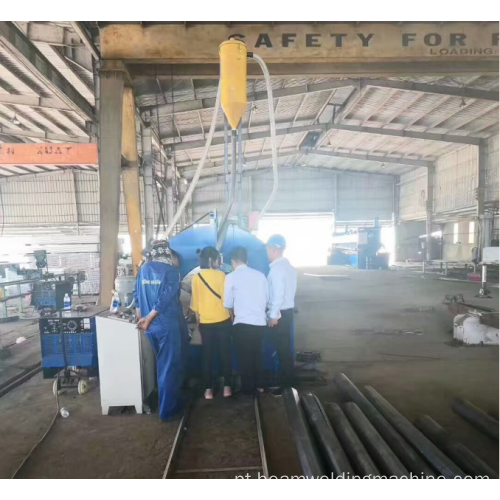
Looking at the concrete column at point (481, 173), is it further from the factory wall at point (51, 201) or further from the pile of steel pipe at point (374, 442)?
the factory wall at point (51, 201)

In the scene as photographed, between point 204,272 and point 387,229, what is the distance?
2100 cm

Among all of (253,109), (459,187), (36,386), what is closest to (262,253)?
(36,386)

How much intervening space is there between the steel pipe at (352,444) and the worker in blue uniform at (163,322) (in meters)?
1.35

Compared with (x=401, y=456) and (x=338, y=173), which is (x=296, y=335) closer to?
(x=401, y=456)

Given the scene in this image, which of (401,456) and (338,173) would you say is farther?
(338,173)

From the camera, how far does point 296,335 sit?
5922 mm

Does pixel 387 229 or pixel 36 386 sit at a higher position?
pixel 387 229

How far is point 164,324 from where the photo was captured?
2.95 meters

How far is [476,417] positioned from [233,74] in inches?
133

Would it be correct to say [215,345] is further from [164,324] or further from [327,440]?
[327,440]

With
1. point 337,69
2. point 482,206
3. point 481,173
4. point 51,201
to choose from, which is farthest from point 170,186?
point 481,173

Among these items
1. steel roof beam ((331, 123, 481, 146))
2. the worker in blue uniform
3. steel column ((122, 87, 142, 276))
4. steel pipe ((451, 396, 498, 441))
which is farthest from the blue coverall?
steel roof beam ((331, 123, 481, 146))

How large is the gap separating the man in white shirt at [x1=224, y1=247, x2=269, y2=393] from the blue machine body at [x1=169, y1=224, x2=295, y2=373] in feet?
1.53

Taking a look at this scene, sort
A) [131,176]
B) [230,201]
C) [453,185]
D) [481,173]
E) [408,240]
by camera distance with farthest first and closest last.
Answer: [408,240] < [453,185] < [481,173] < [131,176] < [230,201]
